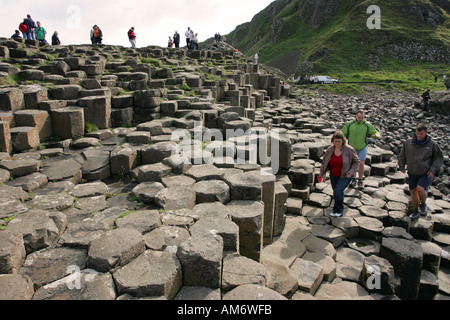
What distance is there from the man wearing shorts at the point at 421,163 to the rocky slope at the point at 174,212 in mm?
388

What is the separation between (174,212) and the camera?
160 inches

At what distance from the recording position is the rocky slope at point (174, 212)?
2.99 metres

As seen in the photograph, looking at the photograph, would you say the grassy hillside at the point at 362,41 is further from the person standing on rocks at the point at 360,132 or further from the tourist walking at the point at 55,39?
the person standing on rocks at the point at 360,132

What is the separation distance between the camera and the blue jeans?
19.0 ft

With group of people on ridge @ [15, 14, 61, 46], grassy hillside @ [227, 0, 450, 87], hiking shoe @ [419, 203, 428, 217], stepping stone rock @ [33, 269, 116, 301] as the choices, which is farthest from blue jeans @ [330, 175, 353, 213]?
grassy hillside @ [227, 0, 450, 87]

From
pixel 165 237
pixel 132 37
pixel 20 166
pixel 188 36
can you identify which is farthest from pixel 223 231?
pixel 188 36

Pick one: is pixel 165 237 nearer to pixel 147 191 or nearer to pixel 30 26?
pixel 147 191

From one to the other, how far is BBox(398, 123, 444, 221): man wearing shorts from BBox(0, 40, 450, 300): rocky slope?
0.39m

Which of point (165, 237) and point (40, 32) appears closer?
point (165, 237)

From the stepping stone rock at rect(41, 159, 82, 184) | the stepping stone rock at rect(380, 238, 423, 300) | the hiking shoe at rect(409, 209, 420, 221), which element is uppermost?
the stepping stone rock at rect(41, 159, 82, 184)

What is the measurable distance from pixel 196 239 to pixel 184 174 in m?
2.16

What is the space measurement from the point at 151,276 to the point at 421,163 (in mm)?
5474

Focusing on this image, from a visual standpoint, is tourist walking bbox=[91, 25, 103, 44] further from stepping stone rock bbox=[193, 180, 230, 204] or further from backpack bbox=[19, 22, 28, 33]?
stepping stone rock bbox=[193, 180, 230, 204]

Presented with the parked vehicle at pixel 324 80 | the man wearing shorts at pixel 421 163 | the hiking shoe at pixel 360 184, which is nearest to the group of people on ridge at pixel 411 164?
the man wearing shorts at pixel 421 163
